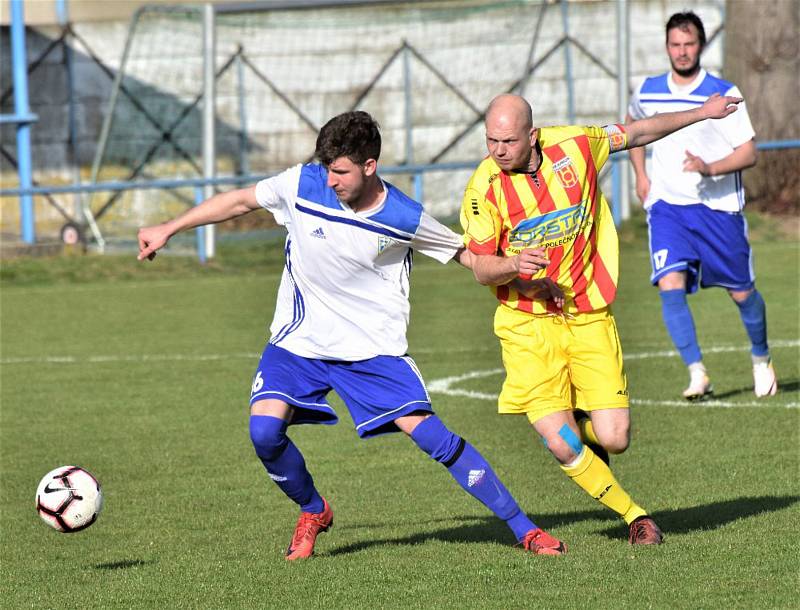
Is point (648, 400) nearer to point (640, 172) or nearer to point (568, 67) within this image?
point (640, 172)

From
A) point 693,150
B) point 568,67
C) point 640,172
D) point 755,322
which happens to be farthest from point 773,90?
point 640,172

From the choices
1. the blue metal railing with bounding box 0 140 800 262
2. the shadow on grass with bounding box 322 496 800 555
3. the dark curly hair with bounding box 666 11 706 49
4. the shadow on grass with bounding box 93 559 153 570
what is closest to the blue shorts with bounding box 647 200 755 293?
the dark curly hair with bounding box 666 11 706 49

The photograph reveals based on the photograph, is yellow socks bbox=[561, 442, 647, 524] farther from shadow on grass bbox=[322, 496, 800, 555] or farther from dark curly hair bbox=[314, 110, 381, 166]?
dark curly hair bbox=[314, 110, 381, 166]

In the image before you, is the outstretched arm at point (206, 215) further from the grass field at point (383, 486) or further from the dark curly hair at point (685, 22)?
the dark curly hair at point (685, 22)

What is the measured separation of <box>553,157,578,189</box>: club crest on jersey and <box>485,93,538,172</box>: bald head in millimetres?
198

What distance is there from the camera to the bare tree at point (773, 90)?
21.0 metres

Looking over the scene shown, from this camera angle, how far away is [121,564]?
21.5ft

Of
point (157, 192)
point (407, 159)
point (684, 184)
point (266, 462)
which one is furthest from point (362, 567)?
point (407, 159)

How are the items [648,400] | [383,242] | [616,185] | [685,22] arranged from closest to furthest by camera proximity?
[383,242] → [685,22] → [648,400] → [616,185]

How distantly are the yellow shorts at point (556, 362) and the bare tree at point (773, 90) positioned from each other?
1504cm

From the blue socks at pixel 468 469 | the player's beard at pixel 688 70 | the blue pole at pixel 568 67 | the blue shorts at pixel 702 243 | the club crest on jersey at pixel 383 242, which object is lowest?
the blue socks at pixel 468 469

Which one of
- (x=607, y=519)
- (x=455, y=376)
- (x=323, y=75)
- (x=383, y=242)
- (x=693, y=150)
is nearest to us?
(x=383, y=242)

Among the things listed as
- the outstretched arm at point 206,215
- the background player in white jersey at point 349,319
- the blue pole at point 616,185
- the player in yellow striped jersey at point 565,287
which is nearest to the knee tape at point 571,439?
the player in yellow striped jersey at point 565,287

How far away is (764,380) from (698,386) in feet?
1.52
